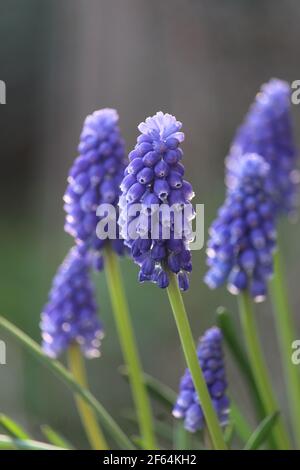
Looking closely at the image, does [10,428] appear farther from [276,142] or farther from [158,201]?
[276,142]

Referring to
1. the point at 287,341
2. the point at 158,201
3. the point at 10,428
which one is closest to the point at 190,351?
the point at 158,201

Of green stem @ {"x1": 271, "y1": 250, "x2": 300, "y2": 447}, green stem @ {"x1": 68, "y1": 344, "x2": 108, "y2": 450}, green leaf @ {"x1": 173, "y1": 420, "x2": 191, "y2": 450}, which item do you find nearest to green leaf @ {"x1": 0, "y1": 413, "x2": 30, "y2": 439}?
green stem @ {"x1": 68, "y1": 344, "x2": 108, "y2": 450}

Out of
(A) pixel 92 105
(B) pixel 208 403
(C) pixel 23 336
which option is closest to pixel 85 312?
(C) pixel 23 336

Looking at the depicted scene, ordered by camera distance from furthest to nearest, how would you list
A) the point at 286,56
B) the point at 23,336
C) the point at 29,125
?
the point at 29,125 < the point at 286,56 < the point at 23,336

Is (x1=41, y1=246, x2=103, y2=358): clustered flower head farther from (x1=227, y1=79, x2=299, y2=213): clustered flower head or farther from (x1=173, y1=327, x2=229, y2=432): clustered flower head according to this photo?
(x1=227, y1=79, x2=299, y2=213): clustered flower head

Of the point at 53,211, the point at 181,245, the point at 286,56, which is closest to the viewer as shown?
the point at 181,245

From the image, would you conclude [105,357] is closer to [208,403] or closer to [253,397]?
[253,397]
